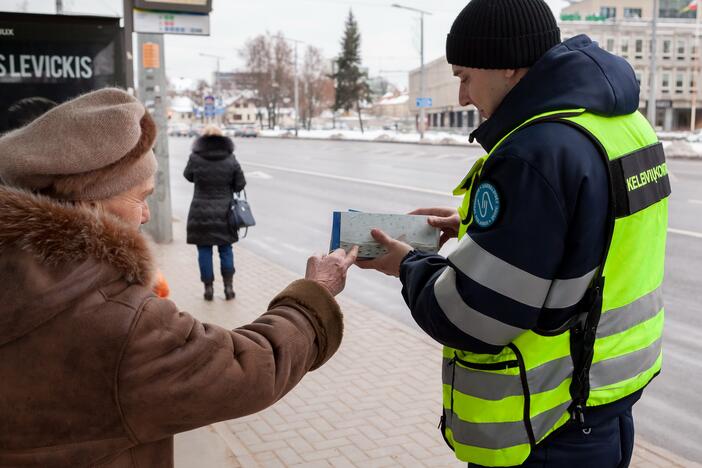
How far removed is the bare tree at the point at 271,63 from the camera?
86125 mm

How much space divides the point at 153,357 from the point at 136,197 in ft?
1.51

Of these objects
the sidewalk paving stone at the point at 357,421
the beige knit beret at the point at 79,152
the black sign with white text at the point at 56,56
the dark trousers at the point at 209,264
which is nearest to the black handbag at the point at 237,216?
the dark trousers at the point at 209,264

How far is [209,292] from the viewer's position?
26.4ft

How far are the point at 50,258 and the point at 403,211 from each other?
42.1 feet

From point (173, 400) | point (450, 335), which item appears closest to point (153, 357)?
point (173, 400)

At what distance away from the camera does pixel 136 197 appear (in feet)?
6.20

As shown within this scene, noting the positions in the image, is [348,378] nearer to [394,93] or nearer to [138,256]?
[138,256]

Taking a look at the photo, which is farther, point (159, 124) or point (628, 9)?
point (628, 9)

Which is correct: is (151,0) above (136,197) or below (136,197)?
above

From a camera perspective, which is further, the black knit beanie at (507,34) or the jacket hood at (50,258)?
the black knit beanie at (507,34)

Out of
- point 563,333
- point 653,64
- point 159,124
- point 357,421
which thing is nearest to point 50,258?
point 563,333

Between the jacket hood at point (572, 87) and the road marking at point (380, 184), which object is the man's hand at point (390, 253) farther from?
the road marking at point (380, 184)

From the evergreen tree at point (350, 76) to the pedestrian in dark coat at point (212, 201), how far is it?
8613cm

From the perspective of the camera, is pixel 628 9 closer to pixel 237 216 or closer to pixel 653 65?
pixel 653 65
